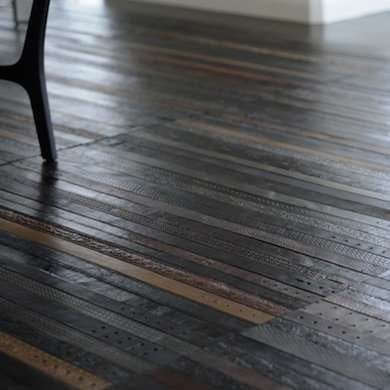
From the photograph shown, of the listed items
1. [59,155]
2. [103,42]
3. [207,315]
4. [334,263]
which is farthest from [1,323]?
[103,42]

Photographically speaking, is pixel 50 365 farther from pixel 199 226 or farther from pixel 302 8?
pixel 302 8

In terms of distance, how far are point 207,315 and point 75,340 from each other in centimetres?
33

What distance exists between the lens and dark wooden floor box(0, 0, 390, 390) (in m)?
2.32

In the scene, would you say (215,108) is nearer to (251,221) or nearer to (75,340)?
(251,221)

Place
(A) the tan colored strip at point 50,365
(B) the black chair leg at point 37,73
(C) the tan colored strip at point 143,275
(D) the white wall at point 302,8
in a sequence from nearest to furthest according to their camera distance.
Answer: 1. (A) the tan colored strip at point 50,365
2. (C) the tan colored strip at point 143,275
3. (B) the black chair leg at point 37,73
4. (D) the white wall at point 302,8

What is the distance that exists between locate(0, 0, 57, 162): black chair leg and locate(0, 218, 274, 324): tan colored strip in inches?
25.3

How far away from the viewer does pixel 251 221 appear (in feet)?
10.4

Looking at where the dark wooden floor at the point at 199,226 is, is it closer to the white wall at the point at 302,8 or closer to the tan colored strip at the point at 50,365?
the tan colored strip at the point at 50,365

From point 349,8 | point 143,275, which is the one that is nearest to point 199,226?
point 143,275

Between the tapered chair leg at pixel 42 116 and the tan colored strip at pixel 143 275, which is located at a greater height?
the tapered chair leg at pixel 42 116

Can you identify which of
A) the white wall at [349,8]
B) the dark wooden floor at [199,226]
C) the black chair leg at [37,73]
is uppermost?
the black chair leg at [37,73]

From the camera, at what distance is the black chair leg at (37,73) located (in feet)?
12.0

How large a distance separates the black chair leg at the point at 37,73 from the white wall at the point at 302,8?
3.17m

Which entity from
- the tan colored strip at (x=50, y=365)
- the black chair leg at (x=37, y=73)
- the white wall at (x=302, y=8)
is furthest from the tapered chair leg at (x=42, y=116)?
the white wall at (x=302, y=8)
